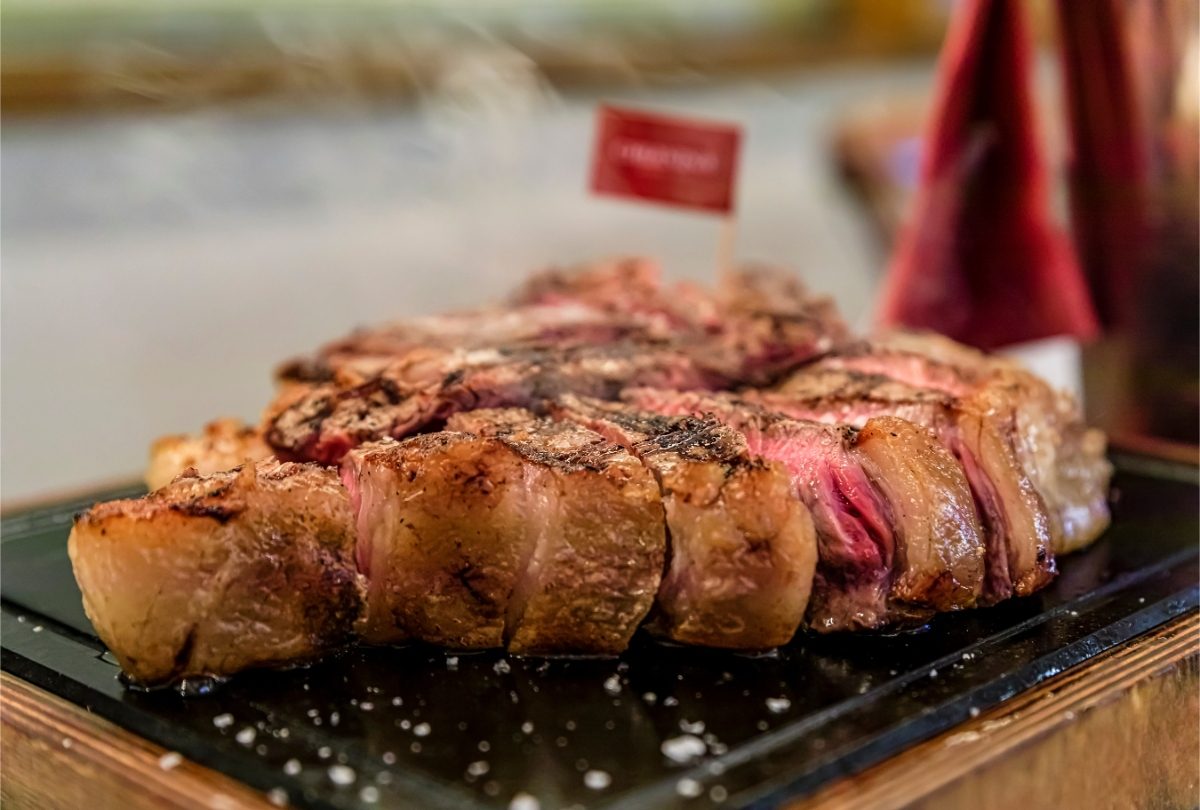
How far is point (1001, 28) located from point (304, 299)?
2835mm

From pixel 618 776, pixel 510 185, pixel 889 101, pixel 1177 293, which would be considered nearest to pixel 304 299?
pixel 510 185

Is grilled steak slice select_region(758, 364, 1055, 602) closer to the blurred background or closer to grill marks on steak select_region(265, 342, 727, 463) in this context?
grill marks on steak select_region(265, 342, 727, 463)

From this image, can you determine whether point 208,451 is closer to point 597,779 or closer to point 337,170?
point 597,779

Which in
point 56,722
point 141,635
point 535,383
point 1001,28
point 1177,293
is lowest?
point 56,722

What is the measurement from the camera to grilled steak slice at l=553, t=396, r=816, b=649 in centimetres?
160

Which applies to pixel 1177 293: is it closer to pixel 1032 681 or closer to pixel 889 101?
pixel 1032 681

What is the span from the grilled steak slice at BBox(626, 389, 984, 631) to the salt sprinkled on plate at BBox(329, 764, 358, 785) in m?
0.64

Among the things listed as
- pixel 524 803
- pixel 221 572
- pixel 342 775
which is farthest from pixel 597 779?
pixel 221 572

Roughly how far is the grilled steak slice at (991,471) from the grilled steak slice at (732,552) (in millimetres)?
276

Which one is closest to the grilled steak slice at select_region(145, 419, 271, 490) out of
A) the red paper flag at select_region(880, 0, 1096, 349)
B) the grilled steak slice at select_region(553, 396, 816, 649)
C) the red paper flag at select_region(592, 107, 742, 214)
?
the grilled steak slice at select_region(553, 396, 816, 649)

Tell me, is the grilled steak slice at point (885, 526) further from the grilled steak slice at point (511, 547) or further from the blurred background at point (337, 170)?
the blurred background at point (337, 170)

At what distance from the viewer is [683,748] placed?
139 cm

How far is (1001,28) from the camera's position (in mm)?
2793

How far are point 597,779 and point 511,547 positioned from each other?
0.38 meters
